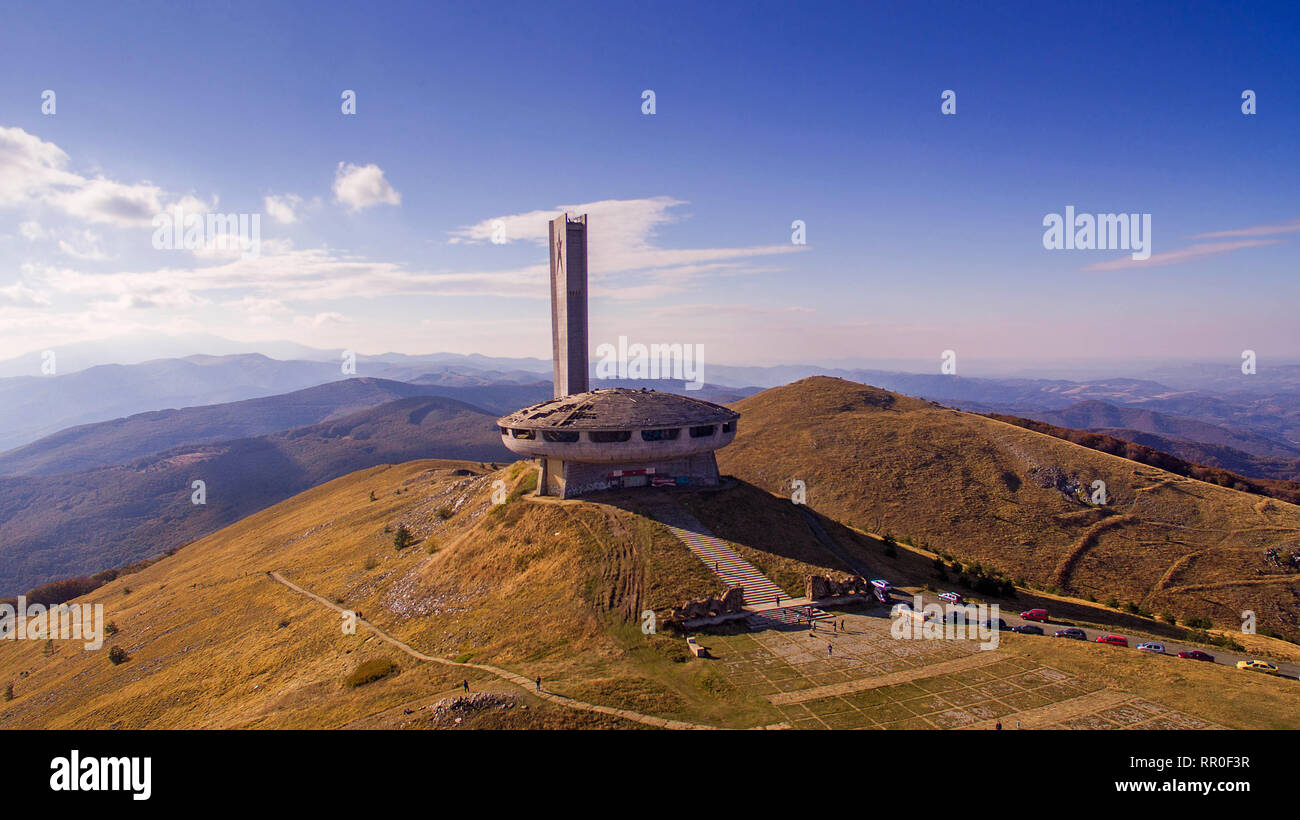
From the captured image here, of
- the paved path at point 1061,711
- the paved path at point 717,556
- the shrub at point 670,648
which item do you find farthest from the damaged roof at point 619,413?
the paved path at point 1061,711

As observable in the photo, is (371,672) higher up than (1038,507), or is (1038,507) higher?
(1038,507)

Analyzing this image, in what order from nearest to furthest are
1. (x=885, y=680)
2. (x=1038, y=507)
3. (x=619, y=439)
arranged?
1. (x=885, y=680)
2. (x=619, y=439)
3. (x=1038, y=507)

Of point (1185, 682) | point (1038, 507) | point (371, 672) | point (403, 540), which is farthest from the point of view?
point (1038, 507)

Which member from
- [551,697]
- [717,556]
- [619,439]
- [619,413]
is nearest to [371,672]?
[551,697]

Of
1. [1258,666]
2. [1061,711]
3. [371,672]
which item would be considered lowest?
[1258,666]

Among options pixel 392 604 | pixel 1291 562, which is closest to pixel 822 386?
pixel 1291 562

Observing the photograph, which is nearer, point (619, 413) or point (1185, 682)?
point (1185, 682)

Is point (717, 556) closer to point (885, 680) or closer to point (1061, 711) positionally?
point (885, 680)
